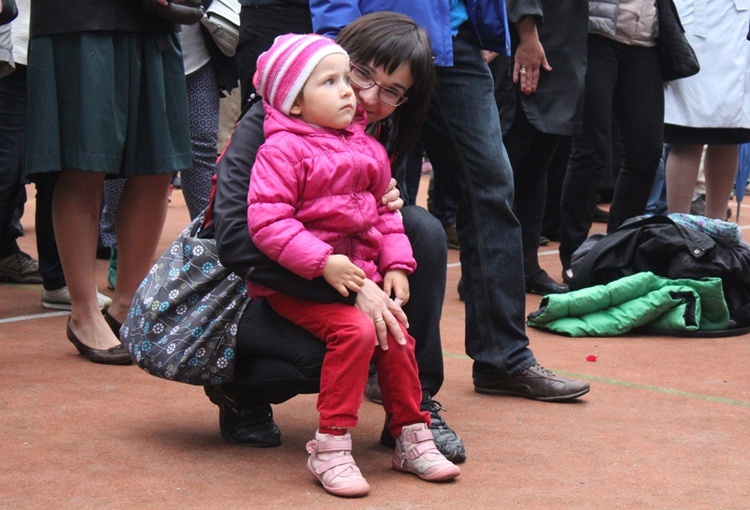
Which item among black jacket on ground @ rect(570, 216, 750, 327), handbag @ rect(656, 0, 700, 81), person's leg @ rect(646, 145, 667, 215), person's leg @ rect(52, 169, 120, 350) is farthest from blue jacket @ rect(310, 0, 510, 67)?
person's leg @ rect(646, 145, 667, 215)

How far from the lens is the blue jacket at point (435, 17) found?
339 centimetres

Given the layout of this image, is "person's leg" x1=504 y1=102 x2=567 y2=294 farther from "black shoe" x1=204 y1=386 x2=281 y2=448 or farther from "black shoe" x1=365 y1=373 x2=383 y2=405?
"black shoe" x1=204 y1=386 x2=281 y2=448

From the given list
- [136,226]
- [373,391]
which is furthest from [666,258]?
[136,226]

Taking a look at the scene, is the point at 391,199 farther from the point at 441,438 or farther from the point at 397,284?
the point at 441,438

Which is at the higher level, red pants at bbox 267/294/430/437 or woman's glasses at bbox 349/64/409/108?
woman's glasses at bbox 349/64/409/108

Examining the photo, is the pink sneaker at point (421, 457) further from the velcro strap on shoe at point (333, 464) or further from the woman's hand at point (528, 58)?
the woman's hand at point (528, 58)

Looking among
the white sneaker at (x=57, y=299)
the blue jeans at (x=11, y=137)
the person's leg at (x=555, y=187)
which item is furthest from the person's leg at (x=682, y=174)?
the blue jeans at (x=11, y=137)

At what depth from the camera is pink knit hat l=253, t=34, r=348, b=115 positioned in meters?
2.89

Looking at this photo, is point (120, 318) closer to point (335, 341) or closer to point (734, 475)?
point (335, 341)

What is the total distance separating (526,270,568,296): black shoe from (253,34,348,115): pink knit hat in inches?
118

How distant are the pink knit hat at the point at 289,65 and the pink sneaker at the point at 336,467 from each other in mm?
812

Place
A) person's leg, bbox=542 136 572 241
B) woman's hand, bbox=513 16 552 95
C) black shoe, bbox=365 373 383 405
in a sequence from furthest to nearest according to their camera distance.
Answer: person's leg, bbox=542 136 572 241, woman's hand, bbox=513 16 552 95, black shoe, bbox=365 373 383 405

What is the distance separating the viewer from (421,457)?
2967 millimetres

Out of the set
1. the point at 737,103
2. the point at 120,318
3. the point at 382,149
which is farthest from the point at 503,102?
the point at 382,149
